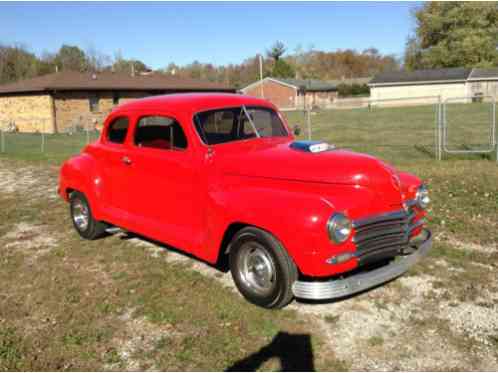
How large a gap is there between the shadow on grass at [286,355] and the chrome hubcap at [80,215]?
153 inches

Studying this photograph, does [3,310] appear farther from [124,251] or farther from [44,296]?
[124,251]

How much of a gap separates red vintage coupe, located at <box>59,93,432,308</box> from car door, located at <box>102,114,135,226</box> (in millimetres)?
15

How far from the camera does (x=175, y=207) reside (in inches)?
196

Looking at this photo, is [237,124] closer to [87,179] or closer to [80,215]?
[87,179]

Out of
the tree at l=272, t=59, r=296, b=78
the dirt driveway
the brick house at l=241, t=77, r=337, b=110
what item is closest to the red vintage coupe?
the dirt driveway

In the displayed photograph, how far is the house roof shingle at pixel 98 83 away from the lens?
1260 inches

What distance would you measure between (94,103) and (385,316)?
33.8 metres

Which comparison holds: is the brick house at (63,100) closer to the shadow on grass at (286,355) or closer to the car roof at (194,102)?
the car roof at (194,102)

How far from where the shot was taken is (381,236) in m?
4.00

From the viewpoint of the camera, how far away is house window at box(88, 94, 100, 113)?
112ft

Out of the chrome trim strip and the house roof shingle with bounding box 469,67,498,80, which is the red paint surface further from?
the house roof shingle with bounding box 469,67,498,80

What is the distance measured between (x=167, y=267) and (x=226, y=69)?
8973 cm

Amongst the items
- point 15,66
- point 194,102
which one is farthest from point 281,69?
point 194,102

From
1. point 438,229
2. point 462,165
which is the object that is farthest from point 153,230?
point 462,165
